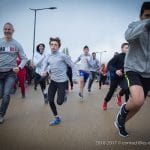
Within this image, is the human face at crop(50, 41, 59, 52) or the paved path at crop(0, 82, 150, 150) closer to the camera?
the paved path at crop(0, 82, 150, 150)

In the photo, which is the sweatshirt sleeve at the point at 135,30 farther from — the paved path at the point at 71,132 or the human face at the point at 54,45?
the human face at the point at 54,45

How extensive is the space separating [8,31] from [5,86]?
114cm

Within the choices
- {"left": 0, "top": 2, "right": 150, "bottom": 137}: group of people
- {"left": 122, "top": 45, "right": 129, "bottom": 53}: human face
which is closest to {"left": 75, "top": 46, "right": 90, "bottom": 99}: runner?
{"left": 0, "top": 2, "right": 150, "bottom": 137}: group of people

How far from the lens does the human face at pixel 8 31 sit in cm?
623

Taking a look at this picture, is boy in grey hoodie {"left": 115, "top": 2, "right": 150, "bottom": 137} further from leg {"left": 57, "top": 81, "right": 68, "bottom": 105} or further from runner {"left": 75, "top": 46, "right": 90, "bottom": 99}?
runner {"left": 75, "top": 46, "right": 90, "bottom": 99}

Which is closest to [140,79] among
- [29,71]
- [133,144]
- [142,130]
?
[133,144]

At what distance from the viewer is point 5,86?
619 cm

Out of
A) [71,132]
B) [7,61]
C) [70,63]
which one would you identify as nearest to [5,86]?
[7,61]

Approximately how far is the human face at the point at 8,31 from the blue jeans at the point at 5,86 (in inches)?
29.9

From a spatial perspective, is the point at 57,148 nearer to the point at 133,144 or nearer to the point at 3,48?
the point at 133,144

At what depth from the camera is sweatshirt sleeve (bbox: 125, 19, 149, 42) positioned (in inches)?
159

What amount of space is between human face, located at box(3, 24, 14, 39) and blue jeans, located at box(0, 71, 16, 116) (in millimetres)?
759

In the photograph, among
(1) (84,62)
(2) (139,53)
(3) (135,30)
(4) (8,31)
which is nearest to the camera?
(3) (135,30)

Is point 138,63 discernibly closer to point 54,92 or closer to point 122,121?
point 122,121
